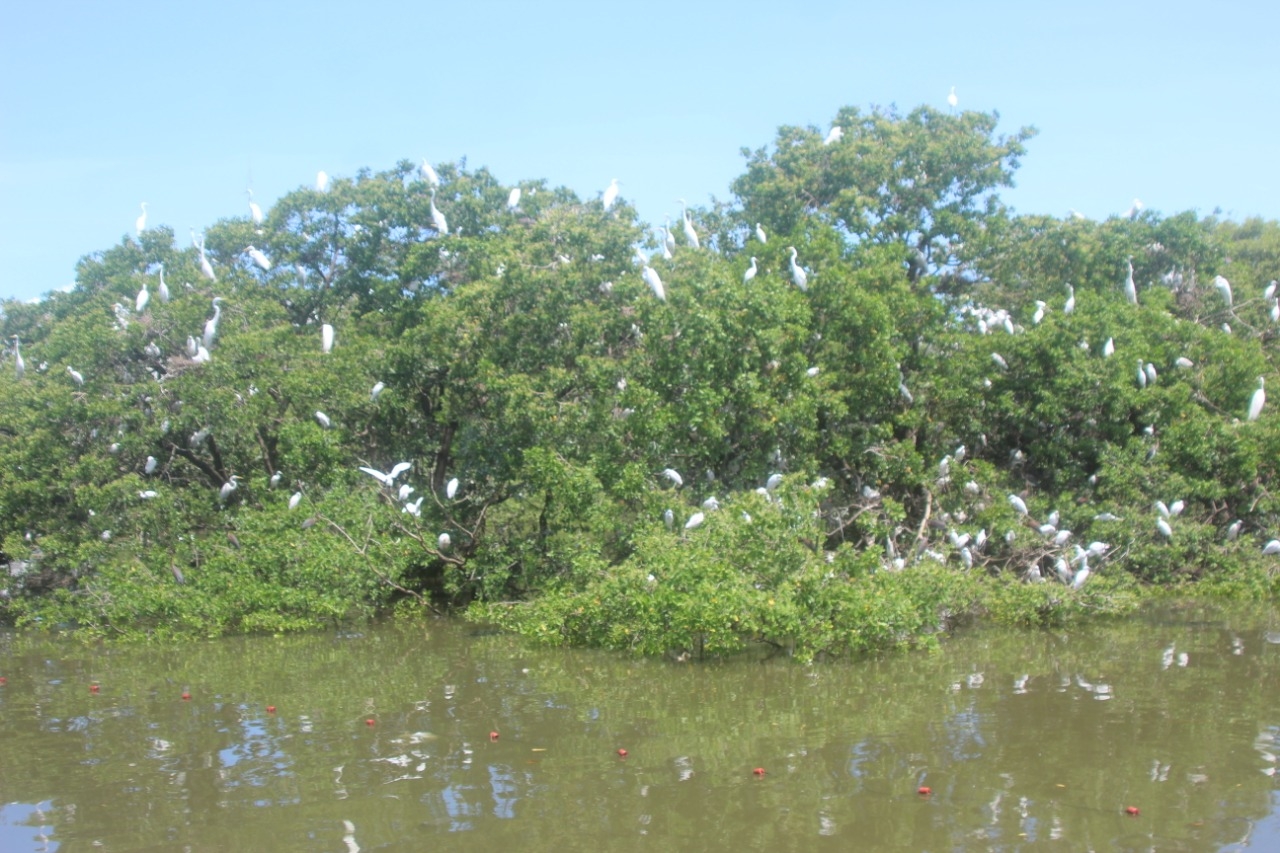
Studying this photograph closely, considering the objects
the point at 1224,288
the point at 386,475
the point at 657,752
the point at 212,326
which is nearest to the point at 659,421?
the point at 386,475

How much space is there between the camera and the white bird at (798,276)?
1177 cm

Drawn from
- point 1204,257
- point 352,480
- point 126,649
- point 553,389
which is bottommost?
point 126,649

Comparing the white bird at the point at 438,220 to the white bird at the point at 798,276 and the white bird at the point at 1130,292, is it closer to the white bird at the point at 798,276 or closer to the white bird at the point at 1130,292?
the white bird at the point at 798,276

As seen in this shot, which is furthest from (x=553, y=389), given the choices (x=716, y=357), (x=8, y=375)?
(x=8, y=375)

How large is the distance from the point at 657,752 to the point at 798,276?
6.78m

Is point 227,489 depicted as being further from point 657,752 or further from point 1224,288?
point 1224,288

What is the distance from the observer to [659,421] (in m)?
10.9

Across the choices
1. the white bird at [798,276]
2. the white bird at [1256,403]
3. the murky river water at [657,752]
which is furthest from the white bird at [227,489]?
the white bird at [1256,403]

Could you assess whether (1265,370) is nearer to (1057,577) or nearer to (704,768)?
(1057,577)

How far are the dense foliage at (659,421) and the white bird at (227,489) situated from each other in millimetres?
56

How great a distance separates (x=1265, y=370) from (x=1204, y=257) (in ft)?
6.45

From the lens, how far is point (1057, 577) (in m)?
11.1

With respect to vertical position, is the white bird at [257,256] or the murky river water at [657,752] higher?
the white bird at [257,256]

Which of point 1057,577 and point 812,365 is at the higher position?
point 812,365
